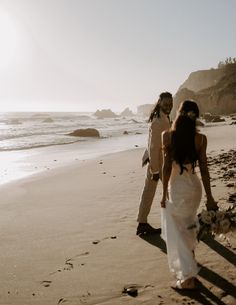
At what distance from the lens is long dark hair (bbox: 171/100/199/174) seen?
173 inches

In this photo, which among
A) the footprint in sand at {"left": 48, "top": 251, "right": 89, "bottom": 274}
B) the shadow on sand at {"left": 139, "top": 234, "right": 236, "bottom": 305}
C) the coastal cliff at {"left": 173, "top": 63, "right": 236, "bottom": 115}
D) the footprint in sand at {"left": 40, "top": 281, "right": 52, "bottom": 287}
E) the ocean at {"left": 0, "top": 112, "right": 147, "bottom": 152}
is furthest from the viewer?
the coastal cliff at {"left": 173, "top": 63, "right": 236, "bottom": 115}

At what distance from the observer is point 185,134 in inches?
173

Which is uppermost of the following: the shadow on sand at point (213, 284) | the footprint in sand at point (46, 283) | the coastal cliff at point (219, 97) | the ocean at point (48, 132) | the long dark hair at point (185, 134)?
the coastal cliff at point (219, 97)

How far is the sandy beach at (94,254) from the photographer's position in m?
4.55

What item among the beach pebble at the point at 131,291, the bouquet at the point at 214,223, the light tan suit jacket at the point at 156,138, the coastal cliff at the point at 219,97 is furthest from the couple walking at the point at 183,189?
the coastal cliff at the point at 219,97

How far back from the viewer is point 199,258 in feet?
17.5

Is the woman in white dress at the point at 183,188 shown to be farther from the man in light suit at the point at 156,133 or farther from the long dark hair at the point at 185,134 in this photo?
the man in light suit at the point at 156,133

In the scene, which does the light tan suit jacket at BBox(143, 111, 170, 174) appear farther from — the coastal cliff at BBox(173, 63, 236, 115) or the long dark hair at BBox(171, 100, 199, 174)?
the coastal cliff at BBox(173, 63, 236, 115)

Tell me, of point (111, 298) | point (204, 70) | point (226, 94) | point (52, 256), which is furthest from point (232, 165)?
point (204, 70)

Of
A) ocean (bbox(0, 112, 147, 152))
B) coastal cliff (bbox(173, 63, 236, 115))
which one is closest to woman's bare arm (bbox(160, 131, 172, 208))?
ocean (bbox(0, 112, 147, 152))

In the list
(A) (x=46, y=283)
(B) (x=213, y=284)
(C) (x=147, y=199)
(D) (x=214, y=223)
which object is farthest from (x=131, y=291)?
(C) (x=147, y=199)

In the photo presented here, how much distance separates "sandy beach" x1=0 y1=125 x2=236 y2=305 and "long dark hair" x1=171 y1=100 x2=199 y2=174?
145cm

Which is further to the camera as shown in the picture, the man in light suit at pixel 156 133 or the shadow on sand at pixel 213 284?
the man in light suit at pixel 156 133

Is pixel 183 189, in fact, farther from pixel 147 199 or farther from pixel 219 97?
pixel 219 97
